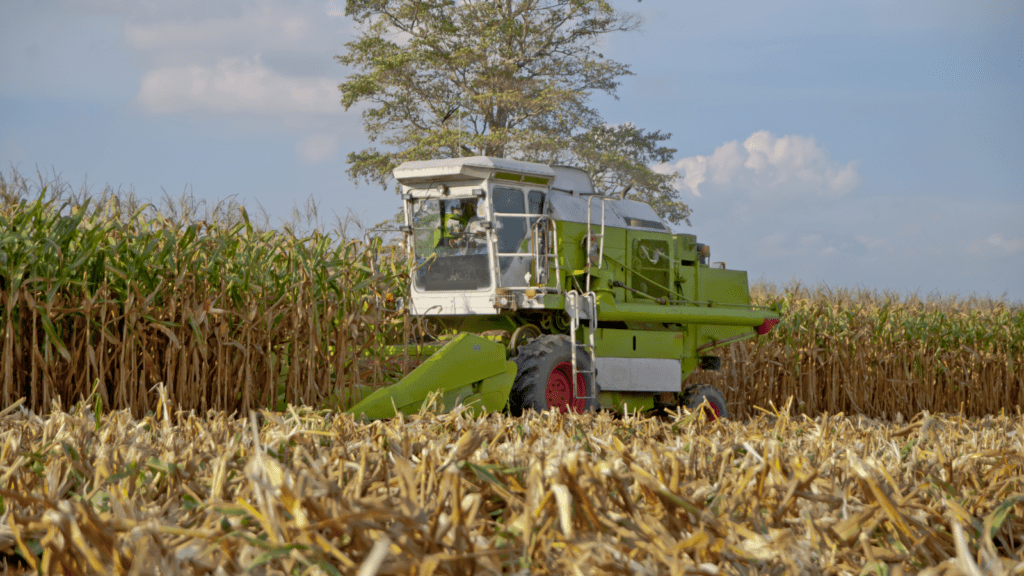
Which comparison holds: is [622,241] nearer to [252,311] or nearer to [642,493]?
[252,311]

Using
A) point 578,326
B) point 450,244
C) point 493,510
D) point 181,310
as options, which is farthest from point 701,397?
point 493,510

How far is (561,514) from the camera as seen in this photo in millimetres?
1222

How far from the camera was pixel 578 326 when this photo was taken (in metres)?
9.43

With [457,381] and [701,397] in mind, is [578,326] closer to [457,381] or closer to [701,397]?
[457,381]

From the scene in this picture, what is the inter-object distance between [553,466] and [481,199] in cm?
A: 827

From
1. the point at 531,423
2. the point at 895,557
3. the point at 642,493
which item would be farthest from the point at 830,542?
the point at 531,423

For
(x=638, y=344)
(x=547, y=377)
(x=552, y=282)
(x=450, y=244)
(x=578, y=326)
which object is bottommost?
(x=547, y=377)

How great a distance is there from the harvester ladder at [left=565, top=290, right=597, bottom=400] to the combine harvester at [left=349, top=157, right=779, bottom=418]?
2 centimetres

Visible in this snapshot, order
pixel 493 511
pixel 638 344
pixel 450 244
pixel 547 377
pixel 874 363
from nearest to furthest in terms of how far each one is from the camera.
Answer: pixel 493 511, pixel 547 377, pixel 450 244, pixel 638 344, pixel 874 363

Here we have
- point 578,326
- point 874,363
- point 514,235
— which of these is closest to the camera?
point 578,326

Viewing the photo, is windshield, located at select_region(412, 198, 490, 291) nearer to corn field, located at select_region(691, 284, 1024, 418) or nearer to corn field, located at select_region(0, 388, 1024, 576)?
corn field, located at select_region(691, 284, 1024, 418)

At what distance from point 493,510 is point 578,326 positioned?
26.3 ft

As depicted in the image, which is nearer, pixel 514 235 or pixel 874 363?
pixel 514 235

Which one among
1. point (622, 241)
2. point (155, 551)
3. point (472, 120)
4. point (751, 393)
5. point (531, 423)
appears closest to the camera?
point (155, 551)
